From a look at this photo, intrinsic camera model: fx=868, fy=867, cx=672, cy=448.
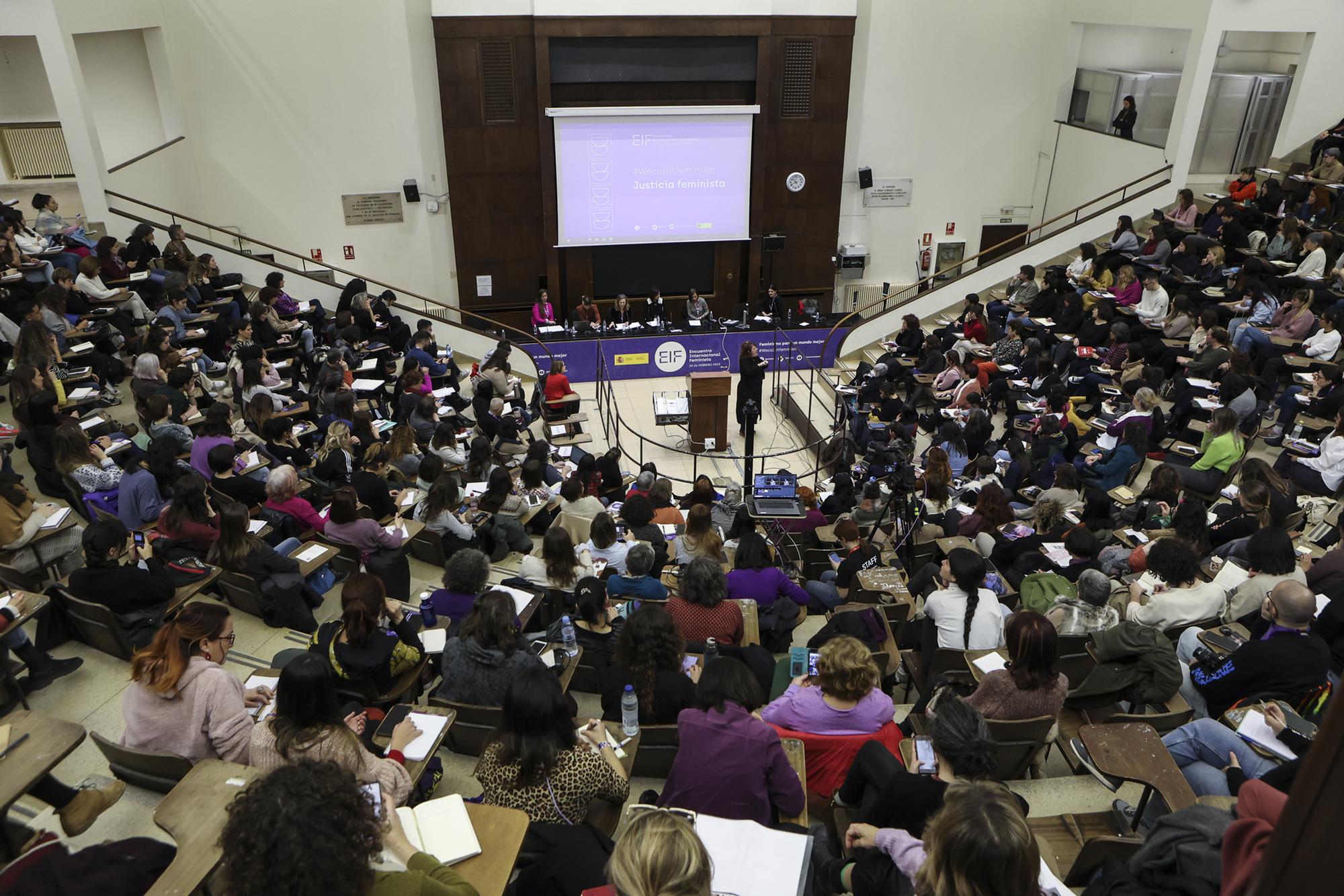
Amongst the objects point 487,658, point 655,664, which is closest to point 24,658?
point 487,658

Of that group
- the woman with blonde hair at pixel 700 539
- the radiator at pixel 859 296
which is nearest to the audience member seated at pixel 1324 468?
the woman with blonde hair at pixel 700 539

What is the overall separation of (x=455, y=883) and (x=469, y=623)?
Result: 1722mm

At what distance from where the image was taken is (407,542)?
6551 millimetres

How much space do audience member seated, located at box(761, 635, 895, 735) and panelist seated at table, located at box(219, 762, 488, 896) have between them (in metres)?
1.85

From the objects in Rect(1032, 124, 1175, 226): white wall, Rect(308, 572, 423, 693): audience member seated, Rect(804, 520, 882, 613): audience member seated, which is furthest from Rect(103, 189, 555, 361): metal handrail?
Rect(1032, 124, 1175, 226): white wall

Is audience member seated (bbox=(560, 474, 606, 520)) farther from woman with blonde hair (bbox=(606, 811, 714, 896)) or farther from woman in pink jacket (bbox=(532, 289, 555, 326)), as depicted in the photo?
woman in pink jacket (bbox=(532, 289, 555, 326))

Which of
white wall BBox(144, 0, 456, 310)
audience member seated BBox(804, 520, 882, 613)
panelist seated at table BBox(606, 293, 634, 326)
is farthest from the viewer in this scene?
panelist seated at table BBox(606, 293, 634, 326)

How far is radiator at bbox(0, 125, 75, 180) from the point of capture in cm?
1318

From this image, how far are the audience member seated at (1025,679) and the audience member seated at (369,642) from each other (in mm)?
2917

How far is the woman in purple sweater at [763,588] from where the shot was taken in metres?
5.54

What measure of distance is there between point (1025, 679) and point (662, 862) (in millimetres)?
2355

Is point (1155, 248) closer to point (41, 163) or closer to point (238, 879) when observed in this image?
point (238, 879)

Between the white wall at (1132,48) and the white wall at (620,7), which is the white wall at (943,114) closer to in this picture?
the white wall at (1132,48)

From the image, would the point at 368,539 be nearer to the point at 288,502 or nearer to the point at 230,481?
the point at 288,502
